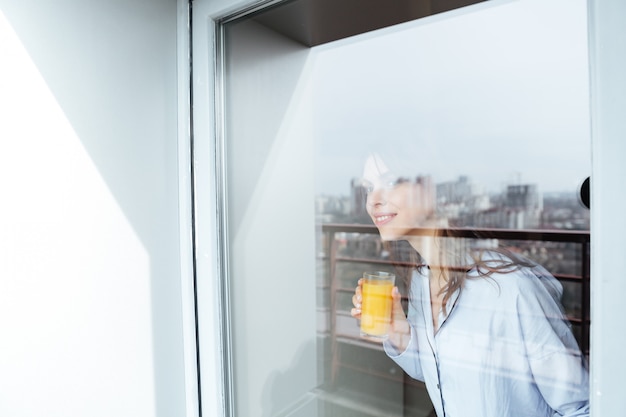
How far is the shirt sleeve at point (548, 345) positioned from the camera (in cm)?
70

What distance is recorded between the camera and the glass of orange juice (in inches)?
35.4

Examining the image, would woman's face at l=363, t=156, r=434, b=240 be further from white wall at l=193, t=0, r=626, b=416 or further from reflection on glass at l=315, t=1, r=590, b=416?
white wall at l=193, t=0, r=626, b=416

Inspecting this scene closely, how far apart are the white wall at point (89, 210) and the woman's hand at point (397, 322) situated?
0.44 meters

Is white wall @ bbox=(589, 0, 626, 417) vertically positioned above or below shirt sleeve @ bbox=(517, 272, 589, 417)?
above

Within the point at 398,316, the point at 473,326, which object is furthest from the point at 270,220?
the point at 473,326

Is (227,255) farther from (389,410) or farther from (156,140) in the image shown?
(389,410)

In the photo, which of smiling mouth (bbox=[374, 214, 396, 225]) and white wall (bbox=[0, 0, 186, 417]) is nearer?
white wall (bbox=[0, 0, 186, 417])

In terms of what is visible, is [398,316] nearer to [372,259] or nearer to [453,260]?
[453,260]

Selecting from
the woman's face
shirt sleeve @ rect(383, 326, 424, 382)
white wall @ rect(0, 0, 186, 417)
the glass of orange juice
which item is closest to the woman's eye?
the woman's face

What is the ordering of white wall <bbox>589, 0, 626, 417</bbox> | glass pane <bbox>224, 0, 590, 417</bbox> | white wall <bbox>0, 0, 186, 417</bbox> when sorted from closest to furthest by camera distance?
white wall <bbox>589, 0, 626, 417</bbox>
white wall <bbox>0, 0, 186, 417</bbox>
glass pane <bbox>224, 0, 590, 417</bbox>

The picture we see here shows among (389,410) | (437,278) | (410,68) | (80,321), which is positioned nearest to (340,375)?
(389,410)

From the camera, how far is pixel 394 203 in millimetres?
996

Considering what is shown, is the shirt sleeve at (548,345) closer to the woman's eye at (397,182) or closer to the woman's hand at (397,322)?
the woman's hand at (397,322)

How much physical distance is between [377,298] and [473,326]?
0.70 feet
